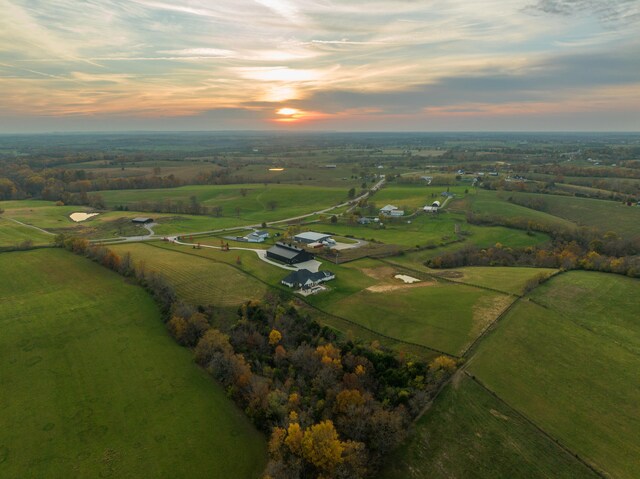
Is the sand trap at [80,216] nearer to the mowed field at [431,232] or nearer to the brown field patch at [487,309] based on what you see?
the mowed field at [431,232]

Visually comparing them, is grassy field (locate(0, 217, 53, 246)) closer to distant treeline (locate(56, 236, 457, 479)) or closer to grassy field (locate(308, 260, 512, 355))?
distant treeline (locate(56, 236, 457, 479))

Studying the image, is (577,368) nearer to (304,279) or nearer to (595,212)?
(304,279)

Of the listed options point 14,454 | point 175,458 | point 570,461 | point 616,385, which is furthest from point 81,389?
point 616,385

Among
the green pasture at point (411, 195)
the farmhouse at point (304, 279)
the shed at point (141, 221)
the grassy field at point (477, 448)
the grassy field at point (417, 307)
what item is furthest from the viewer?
the green pasture at point (411, 195)

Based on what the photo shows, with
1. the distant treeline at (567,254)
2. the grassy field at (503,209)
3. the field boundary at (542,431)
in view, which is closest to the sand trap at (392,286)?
the distant treeline at (567,254)

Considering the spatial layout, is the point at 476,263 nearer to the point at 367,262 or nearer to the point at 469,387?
the point at 367,262

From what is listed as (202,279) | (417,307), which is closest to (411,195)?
(417,307)
